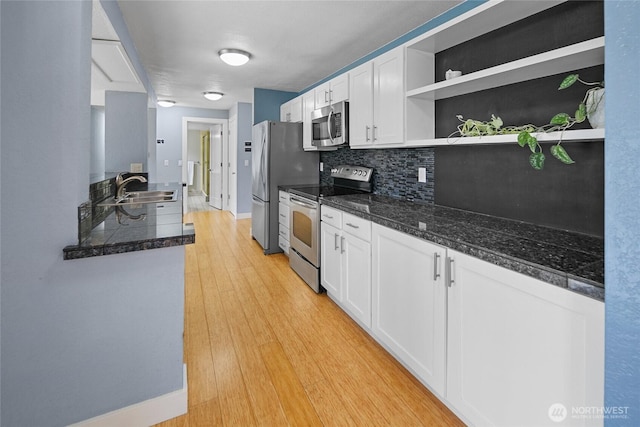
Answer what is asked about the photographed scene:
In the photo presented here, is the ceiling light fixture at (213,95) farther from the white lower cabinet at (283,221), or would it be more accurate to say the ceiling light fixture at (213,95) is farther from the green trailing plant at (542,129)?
the green trailing plant at (542,129)

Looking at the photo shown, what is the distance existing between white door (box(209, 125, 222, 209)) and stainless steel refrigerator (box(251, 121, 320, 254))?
3.82 m

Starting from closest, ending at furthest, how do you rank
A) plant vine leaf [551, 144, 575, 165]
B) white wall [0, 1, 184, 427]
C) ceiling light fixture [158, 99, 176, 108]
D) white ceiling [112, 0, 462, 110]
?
white wall [0, 1, 184, 427]
plant vine leaf [551, 144, 575, 165]
white ceiling [112, 0, 462, 110]
ceiling light fixture [158, 99, 176, 108]

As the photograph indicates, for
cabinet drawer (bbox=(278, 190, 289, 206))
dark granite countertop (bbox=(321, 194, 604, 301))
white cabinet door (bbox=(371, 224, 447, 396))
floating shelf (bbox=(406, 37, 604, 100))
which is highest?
floating shelf (bbox=(406, 37, 604, 100))

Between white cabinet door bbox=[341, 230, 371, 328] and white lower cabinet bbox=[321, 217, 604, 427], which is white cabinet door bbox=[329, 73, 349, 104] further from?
white lower cabinet bbox=[321, 217, 604, 427]

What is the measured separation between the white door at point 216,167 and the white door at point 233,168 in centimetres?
54

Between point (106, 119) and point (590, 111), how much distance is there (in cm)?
399

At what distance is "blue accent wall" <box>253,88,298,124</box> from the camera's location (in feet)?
17.3

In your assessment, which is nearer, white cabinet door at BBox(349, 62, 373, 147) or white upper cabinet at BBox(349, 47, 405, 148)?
white upper cabinet at BBox(349, 47, 405, 148)

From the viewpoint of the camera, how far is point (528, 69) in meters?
1.63

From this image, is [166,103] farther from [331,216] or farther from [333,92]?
[331,216]

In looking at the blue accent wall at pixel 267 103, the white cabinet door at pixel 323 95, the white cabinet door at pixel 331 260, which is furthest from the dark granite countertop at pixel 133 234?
the blue accent wall at pixel 267 103

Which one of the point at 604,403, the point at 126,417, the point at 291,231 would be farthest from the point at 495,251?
the point at 291,231

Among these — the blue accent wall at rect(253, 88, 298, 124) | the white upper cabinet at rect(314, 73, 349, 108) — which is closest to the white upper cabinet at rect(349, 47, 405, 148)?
the white upper cabinet at rect(314, 73, 349, 108)

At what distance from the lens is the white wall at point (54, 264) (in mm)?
1193
